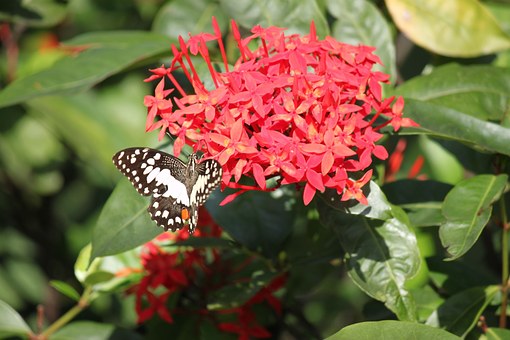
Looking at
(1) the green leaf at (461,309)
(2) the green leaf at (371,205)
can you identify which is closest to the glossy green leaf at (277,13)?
(2) the green leaf at (371,205)

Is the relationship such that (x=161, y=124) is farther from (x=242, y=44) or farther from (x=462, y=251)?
(x=462, y=251)

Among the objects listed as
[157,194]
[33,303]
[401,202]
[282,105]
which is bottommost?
[33,303]

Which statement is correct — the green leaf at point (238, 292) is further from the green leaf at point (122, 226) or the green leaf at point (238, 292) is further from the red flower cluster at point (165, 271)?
the green leaf at point (122, 226)

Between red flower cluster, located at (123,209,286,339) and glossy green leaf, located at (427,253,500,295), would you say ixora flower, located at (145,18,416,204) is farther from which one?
red flower cluster, located at (123,209,286,339)

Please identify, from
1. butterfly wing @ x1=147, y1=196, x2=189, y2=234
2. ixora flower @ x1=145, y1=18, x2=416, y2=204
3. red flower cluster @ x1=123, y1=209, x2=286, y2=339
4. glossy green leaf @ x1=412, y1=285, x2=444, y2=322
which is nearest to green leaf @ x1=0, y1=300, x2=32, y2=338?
red flower cluster @ x1=123, y1=209, x2=286, y2=339

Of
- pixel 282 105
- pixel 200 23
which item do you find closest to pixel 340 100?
pixel 282 105
